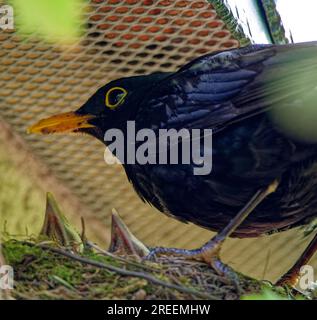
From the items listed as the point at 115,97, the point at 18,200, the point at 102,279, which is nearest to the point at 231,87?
the point at 115,97

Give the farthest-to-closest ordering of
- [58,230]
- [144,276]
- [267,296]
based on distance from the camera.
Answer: [58,230] → [267,296] → [144,276]

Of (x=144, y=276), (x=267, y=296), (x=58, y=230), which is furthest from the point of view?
(x=58, y=230)

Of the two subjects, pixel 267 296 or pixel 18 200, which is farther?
pixel 18 200

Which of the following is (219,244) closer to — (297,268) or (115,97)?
(297,268)

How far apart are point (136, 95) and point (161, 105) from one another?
12 centimetres

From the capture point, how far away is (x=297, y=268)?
2.80 metres

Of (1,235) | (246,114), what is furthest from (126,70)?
(1,235)

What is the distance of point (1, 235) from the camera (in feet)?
8.90

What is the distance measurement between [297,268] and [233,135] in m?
0.53

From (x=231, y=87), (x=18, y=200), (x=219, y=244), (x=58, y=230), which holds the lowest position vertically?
(x=219, y=244)

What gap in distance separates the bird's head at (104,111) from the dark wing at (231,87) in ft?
0.17

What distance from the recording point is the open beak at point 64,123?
279 centimetres

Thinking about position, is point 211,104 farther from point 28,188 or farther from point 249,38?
point 28,188

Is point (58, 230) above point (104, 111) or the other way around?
the other way around
